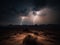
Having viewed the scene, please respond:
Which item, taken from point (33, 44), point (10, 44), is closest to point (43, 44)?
point (33, 44)

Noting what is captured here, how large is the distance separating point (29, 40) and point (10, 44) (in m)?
8.49

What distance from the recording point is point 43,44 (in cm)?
4506

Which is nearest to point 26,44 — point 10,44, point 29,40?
point 29,40

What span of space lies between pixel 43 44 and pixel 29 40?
22.0 feet

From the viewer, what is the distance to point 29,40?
139 ft

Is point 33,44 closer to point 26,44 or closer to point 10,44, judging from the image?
point 26,44

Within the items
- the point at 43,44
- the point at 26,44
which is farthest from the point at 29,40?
the point at 43,44

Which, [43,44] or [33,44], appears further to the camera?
[43,44]

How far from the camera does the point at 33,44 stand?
42.2 m

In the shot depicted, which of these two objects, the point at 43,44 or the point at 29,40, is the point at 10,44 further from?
the point at 43,44

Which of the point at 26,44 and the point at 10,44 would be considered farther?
the point at 10,44

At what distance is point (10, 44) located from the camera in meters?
44.9

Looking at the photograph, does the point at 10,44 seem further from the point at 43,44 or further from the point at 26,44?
the point at 43,44

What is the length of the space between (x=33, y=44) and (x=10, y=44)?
9829 mm
